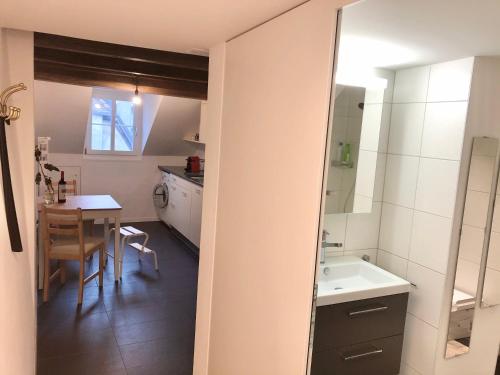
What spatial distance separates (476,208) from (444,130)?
18.2 inches

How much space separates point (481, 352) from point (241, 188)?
1848 millimetres

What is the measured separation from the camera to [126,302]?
11.9 feet

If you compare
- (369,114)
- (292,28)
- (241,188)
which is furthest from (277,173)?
(369,114)

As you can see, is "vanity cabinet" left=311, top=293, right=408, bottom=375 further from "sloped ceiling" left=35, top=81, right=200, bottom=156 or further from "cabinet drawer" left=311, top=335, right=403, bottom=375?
"sloped ceiling" left=35, top=81, right=200, bottom=156

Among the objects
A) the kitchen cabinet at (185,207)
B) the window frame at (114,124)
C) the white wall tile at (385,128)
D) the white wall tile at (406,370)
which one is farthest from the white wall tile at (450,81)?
the window frame at (114,124)

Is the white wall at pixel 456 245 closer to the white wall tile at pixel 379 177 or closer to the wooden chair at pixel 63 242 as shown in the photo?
the white wall tile at pixel 379 177

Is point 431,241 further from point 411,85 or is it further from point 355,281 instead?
point 411,85

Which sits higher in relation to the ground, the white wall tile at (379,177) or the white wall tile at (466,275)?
the white wall tile at (379,177)

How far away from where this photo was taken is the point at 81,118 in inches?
211

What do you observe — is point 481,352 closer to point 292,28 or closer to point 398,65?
point 398,65

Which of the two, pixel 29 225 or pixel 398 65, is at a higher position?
pixel 398 65

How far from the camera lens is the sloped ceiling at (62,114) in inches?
191

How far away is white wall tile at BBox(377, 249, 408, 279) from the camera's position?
2426 mm

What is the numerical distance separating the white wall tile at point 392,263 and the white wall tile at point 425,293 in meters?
0.04
